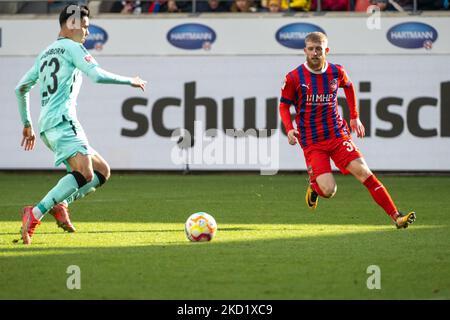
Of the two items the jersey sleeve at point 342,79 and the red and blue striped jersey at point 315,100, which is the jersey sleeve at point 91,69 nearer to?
the red and blue striped jersey at point 315,100

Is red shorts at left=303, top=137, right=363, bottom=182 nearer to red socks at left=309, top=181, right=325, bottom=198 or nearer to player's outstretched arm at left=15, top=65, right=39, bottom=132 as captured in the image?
red socks at left=309, top=181, right=325, bottom=198

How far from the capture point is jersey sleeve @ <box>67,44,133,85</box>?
9.78 meters

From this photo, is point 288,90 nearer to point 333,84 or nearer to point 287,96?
point 287,96

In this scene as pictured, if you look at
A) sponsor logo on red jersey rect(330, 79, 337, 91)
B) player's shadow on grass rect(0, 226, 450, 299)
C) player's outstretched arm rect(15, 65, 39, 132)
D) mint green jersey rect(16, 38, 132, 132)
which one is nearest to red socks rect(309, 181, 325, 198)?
sponsor logo on red jersey rect(330, 79, 337, 91)

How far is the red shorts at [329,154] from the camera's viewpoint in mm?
11672

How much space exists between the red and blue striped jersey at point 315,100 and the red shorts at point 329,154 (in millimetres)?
75

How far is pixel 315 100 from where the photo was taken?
1195 cm

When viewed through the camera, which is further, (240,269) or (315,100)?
(315,100)

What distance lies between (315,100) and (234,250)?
9.49ft

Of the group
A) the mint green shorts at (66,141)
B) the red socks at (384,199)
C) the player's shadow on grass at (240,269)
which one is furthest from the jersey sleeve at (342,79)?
the mint green shorts at (66,141)

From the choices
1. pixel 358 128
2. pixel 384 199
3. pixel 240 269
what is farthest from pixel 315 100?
pixel 240 269

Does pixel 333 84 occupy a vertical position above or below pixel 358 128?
above

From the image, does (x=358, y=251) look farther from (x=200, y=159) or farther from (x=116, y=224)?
(x=200, y=159)
